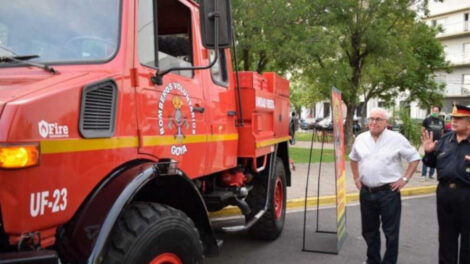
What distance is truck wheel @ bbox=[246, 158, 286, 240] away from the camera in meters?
5.38

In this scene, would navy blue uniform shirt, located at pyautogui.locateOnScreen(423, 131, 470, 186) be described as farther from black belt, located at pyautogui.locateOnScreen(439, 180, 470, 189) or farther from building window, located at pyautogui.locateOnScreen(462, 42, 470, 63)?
building window, located at pyautogui.locateOnScreen(462, 42, 470, 63)

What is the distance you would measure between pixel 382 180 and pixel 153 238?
2858 mm

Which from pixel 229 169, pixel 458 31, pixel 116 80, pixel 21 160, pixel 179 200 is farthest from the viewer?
pixel 458 31

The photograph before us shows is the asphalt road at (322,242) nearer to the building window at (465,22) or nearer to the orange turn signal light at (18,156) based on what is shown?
the orange turn signal light at (18,156)

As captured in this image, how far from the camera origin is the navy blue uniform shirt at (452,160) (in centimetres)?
403

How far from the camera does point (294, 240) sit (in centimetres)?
593

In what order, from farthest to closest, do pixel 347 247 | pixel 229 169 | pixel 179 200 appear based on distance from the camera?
pixel 347 247, pixel 229 169, pixel 179 200

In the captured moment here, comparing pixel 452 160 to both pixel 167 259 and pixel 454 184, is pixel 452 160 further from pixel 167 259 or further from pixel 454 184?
pixel 167 259

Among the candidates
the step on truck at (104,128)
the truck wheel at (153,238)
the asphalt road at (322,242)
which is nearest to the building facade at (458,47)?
the asphalt road at (322,242)

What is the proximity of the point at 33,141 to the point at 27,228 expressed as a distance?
398mm

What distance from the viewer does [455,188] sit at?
409 centimetres

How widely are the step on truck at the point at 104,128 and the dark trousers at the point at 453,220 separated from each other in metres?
2.33

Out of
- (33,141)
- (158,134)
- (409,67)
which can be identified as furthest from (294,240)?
(409,67)

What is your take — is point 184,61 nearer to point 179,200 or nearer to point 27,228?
point 179,200
